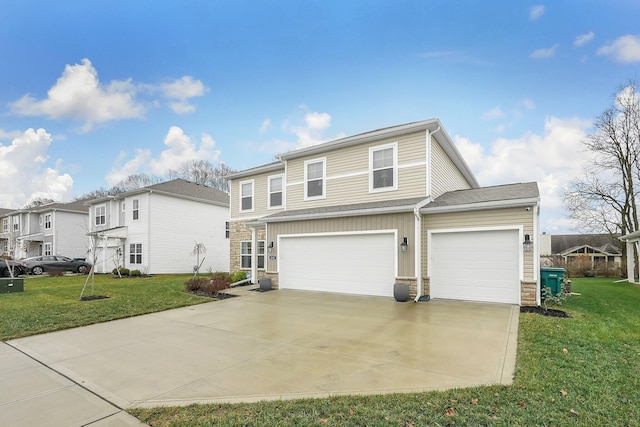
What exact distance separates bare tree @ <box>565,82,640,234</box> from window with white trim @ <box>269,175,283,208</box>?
21772 millimetres

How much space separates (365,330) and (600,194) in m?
25.9

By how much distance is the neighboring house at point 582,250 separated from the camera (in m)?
24.9

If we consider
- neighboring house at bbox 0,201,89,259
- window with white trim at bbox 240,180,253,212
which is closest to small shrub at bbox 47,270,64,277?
neighboring house at bbox 0,201,89,259

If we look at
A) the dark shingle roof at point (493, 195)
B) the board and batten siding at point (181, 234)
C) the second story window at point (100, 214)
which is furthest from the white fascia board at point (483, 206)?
the second story window at point (100, 214)

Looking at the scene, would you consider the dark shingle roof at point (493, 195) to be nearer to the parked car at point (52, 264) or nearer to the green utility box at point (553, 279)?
the green utility box at point (553, 279)

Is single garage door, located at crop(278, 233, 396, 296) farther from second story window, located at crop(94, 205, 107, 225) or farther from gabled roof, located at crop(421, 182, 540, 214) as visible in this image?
second story window, located at crop(94, 205, 107, 225)

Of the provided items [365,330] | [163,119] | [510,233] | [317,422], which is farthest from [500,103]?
[163,119]

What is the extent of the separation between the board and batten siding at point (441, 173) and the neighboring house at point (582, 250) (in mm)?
8887

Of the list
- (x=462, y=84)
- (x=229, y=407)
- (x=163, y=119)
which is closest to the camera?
(x=229, y=407)

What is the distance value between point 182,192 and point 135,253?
16.3 feet

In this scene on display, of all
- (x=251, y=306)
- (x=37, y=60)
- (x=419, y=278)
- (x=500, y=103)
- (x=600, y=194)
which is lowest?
(x=251, y=306)

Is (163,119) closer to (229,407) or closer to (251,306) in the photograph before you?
(251,306)

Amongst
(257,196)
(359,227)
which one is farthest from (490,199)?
(257,196)

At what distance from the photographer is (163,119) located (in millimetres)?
18359
